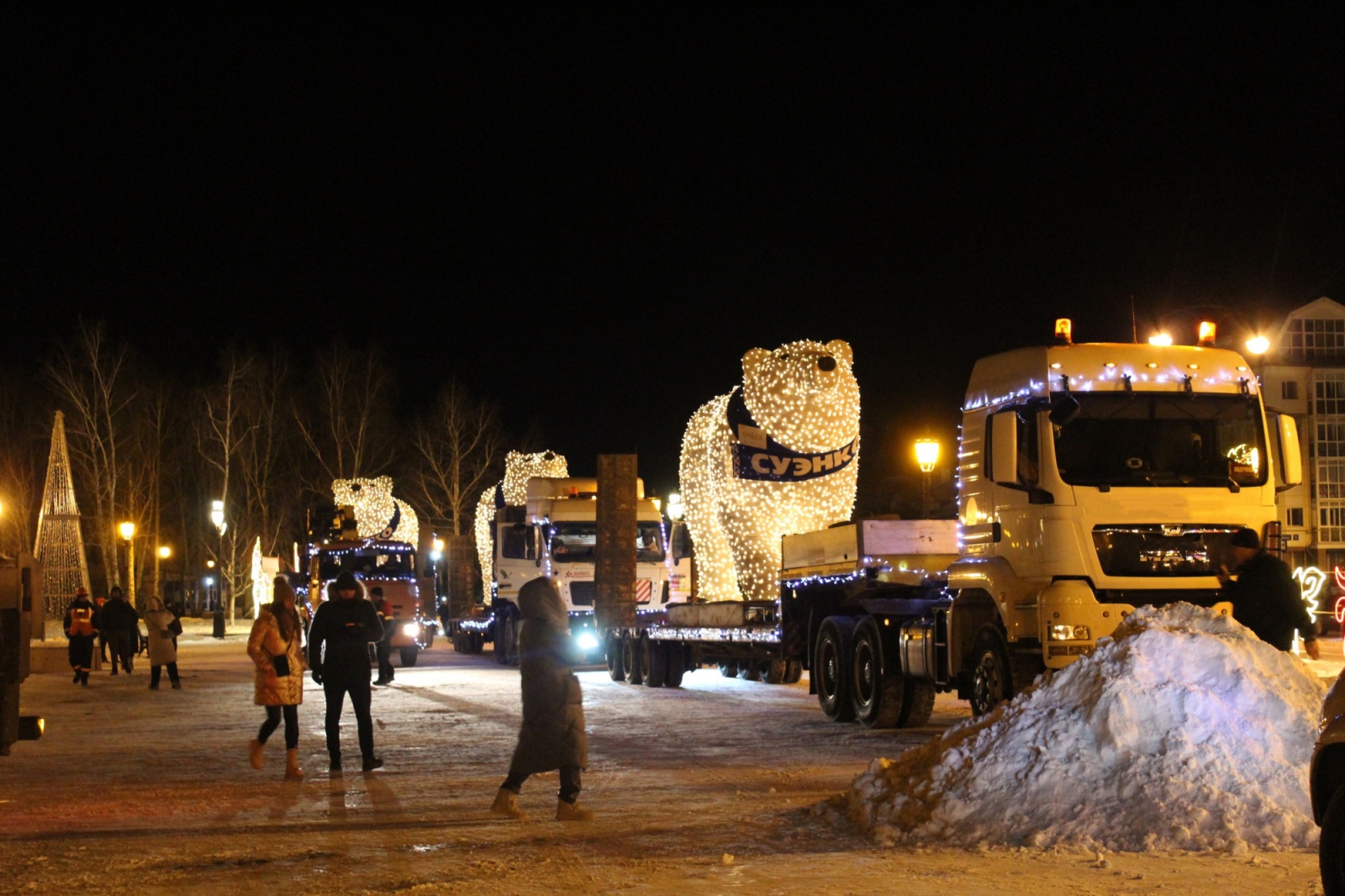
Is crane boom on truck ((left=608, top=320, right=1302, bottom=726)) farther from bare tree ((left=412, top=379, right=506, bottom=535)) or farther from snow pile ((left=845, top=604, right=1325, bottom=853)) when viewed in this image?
bare tree ((left=412, top=379, right=506, bottom=535))

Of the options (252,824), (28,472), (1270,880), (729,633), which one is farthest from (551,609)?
(28,472)

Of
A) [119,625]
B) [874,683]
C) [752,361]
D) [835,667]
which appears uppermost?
[752,361]

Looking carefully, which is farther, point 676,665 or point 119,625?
point 119,625

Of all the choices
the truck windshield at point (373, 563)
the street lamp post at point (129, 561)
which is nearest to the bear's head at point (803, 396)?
the truck windshield at point (373, 563)

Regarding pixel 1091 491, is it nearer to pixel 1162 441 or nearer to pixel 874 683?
pixel 1162 441

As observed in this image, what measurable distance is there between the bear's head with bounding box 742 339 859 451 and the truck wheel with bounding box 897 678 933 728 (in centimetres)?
624

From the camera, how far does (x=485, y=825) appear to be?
9953mm

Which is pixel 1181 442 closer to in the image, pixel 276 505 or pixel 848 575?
pixel 848 575

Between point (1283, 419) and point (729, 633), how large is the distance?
10.0 metres

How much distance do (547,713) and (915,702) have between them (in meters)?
7.72

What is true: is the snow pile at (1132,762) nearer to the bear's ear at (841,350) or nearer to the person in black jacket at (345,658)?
the person in black jacket at (345,658)

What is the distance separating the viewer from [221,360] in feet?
206

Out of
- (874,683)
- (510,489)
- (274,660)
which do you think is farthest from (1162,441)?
(510,489)

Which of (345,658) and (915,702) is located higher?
(345,658)
